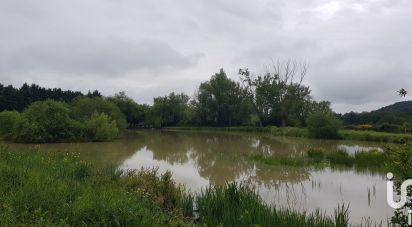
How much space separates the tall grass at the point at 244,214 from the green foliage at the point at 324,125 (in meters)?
34.7

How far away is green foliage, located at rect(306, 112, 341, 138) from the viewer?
40.2 meters

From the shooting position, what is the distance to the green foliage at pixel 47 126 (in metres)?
30.0

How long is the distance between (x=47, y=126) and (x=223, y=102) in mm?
41639

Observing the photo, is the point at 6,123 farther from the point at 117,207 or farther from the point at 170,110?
the point at 170,110

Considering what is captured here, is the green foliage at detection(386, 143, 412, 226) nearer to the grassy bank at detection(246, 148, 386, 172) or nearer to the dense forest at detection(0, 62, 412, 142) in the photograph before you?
the grassy bank at detection(246, 148, 386, 172)

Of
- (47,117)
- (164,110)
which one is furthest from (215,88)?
(47,117)

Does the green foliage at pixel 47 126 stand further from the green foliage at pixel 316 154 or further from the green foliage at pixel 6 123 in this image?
the green foliage at pixel 316 154

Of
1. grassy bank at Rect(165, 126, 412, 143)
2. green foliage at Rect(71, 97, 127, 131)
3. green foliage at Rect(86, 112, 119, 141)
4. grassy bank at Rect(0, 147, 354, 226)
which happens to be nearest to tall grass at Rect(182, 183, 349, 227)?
grassy bank at Rect(0, 147, 354, 226)

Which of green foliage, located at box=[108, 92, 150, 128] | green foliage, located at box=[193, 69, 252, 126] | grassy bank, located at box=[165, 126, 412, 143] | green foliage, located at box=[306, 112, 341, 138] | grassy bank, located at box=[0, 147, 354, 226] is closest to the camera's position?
grassy bank, located at box=[0, 147, 354, 226]

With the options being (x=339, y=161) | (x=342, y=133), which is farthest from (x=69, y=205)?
(x=342, y=133)

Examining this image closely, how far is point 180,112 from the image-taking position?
3083 inches

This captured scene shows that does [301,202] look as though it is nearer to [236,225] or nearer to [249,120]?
[236,225]

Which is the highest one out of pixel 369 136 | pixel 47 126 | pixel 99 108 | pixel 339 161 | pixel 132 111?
pixel 132 111

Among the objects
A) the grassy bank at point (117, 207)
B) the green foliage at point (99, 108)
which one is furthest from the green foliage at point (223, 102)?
the grassy bank at point (117, 207)
